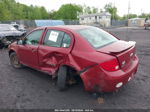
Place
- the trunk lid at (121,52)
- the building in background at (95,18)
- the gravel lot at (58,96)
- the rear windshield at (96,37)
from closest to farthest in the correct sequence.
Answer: the trunk lid at (121,52), the gravel lot at (58,96), the rear windshield at (96,37), the building in background at (95,18)

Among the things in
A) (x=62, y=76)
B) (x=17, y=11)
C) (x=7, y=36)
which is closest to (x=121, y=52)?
(x=62, y=76)

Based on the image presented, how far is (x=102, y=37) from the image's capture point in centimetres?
404

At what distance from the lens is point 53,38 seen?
4.14 meters

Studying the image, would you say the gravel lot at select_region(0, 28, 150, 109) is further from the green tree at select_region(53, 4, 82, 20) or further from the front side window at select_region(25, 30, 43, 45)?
the green tree at select_region(53, 4, 82, 20)

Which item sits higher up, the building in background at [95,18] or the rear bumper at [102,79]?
the building in background at [95,18]

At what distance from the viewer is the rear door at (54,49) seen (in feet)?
12.3

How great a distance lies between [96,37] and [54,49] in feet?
3.46

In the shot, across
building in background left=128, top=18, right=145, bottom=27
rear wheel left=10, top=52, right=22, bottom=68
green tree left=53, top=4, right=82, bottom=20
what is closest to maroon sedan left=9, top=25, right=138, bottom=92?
rear wheel left=10, top=52, right=22, bottom=68

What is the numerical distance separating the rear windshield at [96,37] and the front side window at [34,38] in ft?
4.25

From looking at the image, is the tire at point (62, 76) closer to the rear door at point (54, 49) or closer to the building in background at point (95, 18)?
the rear door at point (54, 49)

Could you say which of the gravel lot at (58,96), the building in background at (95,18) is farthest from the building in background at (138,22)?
the gravel lot at (58,96)

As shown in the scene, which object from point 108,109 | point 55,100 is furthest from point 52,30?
point 108,109

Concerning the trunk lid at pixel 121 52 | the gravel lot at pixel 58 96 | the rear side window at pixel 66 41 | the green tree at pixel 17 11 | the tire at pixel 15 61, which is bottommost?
the gravel lot at pixel 58 96

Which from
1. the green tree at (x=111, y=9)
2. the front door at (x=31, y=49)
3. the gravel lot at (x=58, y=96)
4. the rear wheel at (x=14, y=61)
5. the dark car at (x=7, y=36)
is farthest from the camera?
the green tree at (x=111, y=9)
